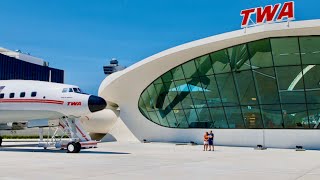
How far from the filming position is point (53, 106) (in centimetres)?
2533

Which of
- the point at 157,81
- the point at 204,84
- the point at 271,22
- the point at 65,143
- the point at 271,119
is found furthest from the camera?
the point at 157,81

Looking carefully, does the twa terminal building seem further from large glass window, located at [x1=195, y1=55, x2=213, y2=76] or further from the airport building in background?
the airport building in background

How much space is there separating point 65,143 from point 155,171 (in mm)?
12775

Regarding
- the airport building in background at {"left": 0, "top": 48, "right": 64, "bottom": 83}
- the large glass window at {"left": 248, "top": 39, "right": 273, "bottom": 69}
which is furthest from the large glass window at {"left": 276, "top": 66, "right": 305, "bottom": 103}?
the airport building in background at {"left": 0, "top": 48, "right": 64, "bottom": 83}

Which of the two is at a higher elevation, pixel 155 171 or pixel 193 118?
pixel 193 118

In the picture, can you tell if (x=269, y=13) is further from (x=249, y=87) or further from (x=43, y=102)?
(x=43, y=102)

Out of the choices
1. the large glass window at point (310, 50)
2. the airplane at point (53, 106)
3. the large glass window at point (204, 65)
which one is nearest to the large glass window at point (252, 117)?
the large glass window at point (204, 65)

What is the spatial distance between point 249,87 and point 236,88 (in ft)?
3.96

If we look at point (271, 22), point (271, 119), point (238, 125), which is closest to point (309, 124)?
point (271, 119)

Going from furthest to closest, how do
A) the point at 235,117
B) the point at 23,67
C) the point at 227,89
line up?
the point at 23,67, the point at 227,89, the point at 235,117

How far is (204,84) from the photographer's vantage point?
37.4 meters

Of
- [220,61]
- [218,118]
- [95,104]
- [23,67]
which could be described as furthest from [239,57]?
[23,67]

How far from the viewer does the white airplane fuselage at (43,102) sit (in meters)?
24.9

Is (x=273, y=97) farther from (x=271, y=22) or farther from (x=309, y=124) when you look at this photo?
(x=271, y=22)
